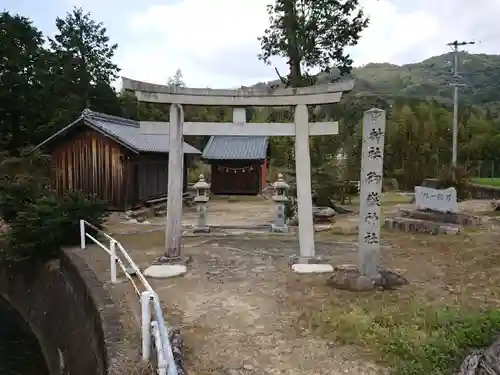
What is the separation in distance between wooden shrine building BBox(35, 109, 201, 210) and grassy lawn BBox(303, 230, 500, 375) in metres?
11.1

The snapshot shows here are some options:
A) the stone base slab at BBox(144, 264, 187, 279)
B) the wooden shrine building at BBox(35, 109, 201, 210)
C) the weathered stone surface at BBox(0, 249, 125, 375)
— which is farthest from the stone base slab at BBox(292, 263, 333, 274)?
the wooden shrine building at BBox(35, 109, 201, 210)

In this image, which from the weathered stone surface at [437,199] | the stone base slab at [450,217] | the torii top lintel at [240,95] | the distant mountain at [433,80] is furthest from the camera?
the distant mountain at [433,80]

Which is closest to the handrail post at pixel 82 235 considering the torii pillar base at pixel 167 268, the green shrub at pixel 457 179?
the torii pillar base at pixel 167 268

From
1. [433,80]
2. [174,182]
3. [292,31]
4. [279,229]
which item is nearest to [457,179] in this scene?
[292,31]

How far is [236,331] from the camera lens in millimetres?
5219

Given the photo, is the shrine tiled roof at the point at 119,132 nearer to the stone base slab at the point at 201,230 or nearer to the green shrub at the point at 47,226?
the stone base slab at the point at 201,230

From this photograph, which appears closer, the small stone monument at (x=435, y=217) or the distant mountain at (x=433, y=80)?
the small stone monument at (x=435, y=217)

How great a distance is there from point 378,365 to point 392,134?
24322 millimetres

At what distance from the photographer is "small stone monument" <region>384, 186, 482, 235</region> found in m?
12.2

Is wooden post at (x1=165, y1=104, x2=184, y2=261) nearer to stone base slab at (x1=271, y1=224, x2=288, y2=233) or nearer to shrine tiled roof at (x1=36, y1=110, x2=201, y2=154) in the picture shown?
stone base slab at (x1=271, y1=224, x2=288, y2=233)

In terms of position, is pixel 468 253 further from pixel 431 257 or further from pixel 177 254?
pixel 177 254

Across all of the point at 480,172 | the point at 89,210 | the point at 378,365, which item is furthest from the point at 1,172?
the point at 480,172

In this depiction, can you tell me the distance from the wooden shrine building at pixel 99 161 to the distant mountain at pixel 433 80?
124 feet

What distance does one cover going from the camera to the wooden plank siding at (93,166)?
16906 mm
